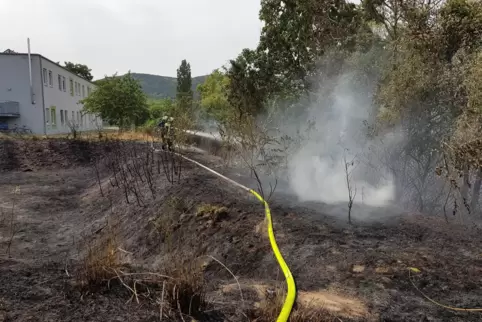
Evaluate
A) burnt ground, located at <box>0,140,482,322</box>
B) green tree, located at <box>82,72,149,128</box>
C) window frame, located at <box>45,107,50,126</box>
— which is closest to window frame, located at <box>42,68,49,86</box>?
window frame, located at <box>45,107,50,126</box>

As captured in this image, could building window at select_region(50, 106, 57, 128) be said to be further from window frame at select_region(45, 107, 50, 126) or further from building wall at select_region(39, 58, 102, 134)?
window frame at select_region(45, 107, 50, 126)

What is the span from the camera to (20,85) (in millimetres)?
29516

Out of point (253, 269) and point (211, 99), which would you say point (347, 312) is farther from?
point (211, 99)

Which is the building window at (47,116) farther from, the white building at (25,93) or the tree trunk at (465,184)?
the tree trunk at (465,184)

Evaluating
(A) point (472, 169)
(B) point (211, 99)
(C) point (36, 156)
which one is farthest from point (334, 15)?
(B) point (211, 99)

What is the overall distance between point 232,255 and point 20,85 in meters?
29.9

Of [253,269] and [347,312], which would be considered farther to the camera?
[253,269]

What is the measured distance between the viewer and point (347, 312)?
308 cm

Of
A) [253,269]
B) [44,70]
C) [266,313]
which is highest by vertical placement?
[44,70]

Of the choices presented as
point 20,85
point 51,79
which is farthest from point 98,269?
point 51,79

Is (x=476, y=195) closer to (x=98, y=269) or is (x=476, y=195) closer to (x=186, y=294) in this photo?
(x=186, y=294)

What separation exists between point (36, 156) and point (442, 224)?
45.3 ft

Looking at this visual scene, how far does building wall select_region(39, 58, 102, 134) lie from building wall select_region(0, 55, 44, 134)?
0.90 metres

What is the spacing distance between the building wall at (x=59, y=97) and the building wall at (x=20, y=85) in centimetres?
90
